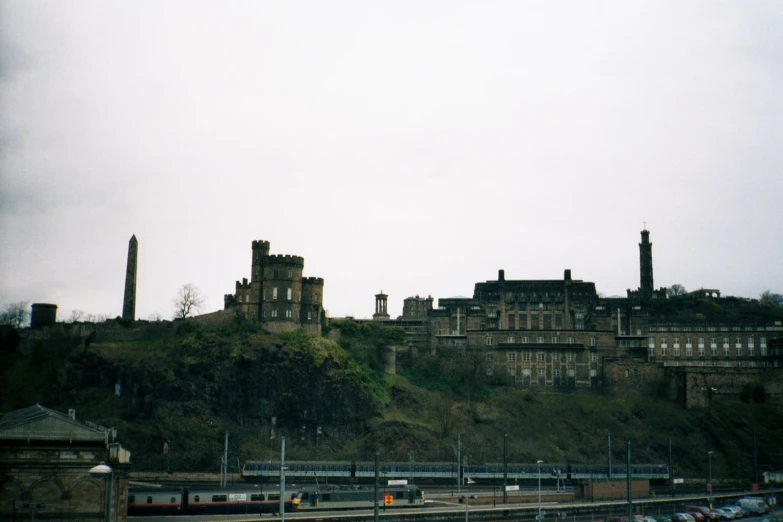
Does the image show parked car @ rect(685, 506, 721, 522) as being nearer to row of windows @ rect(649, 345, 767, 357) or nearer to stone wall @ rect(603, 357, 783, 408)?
stone wall @ rect(603, 357, 783, 408)

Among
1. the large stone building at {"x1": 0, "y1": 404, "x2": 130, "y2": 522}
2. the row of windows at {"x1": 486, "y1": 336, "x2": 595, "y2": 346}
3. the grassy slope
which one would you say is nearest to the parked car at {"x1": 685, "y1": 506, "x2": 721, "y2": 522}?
the grassy slope

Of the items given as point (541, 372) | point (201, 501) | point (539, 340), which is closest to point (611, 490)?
point (541, 372)

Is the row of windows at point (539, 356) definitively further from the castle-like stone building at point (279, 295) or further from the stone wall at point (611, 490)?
the stone wall at point (611, 490)

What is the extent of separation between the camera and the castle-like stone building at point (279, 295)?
363 feet

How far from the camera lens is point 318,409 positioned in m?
104

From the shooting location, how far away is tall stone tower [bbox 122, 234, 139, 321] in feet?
383

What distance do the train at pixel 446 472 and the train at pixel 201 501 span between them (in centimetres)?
1846

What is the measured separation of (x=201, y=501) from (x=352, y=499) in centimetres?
1339

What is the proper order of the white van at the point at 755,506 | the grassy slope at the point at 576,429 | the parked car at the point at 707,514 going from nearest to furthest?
the parked car at the point at 707,514, the white van at the point at 755,506, the grassy slope at the point at 576,429

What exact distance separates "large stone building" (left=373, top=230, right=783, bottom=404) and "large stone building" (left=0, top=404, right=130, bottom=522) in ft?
264

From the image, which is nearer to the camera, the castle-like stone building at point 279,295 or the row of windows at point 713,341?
the castle-like stone building at point 279,295

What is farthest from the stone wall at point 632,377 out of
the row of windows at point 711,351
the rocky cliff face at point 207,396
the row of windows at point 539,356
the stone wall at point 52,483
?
the stone wall at point 52,483

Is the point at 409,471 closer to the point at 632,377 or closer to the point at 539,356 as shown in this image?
the point at 539,356

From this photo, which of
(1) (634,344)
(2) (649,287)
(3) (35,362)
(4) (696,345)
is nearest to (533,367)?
(1) (634,344)
